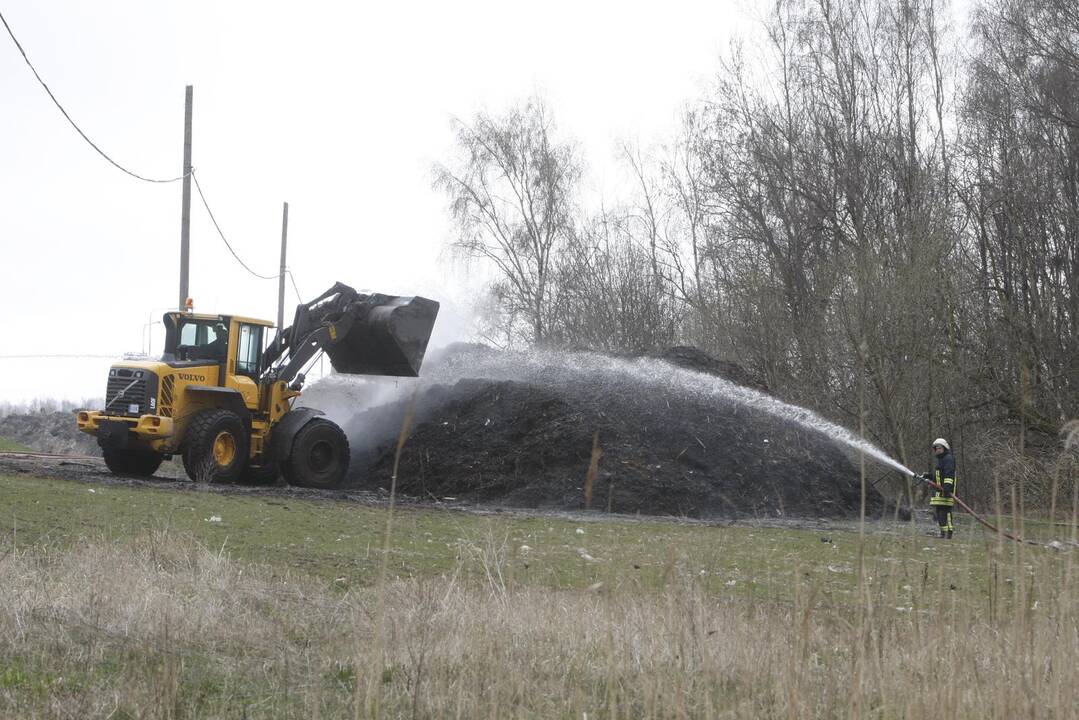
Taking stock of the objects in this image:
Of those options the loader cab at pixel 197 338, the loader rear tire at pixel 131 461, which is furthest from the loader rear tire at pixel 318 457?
the loader rear tire at pixel 131 461

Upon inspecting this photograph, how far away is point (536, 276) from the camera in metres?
46.6

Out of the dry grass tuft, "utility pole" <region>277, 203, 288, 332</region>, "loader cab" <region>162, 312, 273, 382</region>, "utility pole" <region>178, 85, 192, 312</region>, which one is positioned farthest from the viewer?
"utility pole" <region>277, 203, 288, 332</region>

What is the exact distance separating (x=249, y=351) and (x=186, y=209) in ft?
26.5

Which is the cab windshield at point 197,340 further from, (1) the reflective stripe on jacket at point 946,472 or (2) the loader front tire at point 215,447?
(1) the reflective stripe on jacket at point 946,472

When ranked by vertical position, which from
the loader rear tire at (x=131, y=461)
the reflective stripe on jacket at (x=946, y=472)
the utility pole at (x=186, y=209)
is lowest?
the loader rear tire at (x=131, y=461)

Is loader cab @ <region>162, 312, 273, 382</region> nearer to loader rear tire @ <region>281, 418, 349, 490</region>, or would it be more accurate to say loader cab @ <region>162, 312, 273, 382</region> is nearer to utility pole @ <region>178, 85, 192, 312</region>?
loader rear tire @ <region>281, 418, 349, 490</region>

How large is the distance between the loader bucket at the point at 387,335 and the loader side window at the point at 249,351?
1.25 m

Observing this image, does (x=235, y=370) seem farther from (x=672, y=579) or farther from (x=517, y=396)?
(x=672, y=579)

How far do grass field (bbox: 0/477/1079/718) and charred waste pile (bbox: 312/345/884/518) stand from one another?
10391mm

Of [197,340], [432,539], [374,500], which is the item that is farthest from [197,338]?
[432,539]

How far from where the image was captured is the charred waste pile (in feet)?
64.7

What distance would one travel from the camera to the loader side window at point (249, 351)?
19.8 metres

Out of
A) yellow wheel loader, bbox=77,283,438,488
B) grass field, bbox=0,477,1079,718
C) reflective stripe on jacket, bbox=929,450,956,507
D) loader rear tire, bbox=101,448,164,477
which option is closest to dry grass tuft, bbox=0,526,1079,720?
grass field, bbox=0,477,1079,718

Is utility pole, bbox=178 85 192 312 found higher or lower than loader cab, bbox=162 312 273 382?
higher
